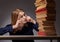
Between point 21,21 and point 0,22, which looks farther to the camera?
point 0,22

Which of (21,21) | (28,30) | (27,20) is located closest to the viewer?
(21,21)

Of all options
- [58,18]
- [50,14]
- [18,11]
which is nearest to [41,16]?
[50,14]

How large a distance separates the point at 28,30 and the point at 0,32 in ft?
1.39

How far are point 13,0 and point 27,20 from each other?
2125 mm

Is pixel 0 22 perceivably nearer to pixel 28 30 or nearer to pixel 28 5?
pixel 28 5

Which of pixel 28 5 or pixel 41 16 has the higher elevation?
pixel 28 5

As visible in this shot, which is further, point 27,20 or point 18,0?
point 18,0

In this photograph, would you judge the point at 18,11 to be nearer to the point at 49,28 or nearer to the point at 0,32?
the point at 0,32

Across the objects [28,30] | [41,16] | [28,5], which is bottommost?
[28,30]

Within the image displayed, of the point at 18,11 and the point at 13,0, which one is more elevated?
the point at 13,0

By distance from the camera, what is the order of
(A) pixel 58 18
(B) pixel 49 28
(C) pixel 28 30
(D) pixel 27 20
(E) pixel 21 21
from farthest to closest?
(A) pixel 58 18 < (C) pixel 28 30 < (D) pixel 27 20 < (E) pixel 21 21 < (B) pixel 49 28

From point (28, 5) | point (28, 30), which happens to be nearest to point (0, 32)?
point (28, 30)

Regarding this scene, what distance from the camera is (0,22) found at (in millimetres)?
3910

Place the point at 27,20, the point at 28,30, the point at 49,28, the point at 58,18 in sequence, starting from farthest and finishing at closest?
1. the point at 58,18
2. the point at 28,30
3. the point at 27,20
4. the point at 49,28
